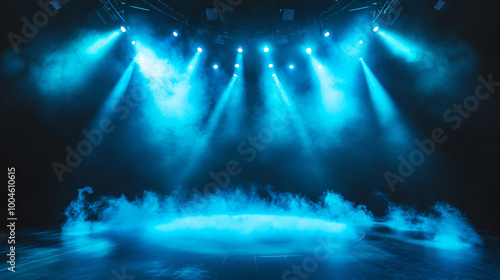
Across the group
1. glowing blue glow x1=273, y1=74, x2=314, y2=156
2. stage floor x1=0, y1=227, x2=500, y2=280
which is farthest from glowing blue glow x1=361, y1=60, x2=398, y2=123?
stage floor x1=0, y1=227, x2=500, y2=280

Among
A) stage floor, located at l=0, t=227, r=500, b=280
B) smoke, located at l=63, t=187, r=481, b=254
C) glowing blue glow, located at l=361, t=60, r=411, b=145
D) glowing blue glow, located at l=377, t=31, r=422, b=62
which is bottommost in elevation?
stage floor, located at l=0, t=227, r=500, b=280

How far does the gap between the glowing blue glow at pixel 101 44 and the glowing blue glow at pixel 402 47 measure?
8523mm

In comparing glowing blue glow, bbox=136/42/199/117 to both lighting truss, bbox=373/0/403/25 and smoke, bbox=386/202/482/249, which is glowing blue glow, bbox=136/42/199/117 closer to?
lighting truss, bbox=373/0/403/25

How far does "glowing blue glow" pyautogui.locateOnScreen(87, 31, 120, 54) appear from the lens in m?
6.80

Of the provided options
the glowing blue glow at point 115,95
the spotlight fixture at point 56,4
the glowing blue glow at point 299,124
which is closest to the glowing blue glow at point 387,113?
the glowing blue glow at point 299,124

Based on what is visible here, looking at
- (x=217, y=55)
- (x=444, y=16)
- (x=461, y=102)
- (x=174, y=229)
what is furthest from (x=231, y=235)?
(x=444, y=16)

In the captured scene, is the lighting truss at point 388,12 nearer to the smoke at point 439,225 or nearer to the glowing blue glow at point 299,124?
the glowing blue glow at point 299,124

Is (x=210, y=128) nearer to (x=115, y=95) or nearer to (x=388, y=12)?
(x=115, y=95)

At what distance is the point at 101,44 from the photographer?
7055mm

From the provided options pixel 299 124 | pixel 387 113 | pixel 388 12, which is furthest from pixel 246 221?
pixel 388 12

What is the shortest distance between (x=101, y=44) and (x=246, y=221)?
23.7 feet

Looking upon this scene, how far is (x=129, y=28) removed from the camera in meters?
7.42

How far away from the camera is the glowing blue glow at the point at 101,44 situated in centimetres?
680

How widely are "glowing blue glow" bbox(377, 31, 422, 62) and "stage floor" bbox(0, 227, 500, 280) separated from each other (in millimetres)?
5480
